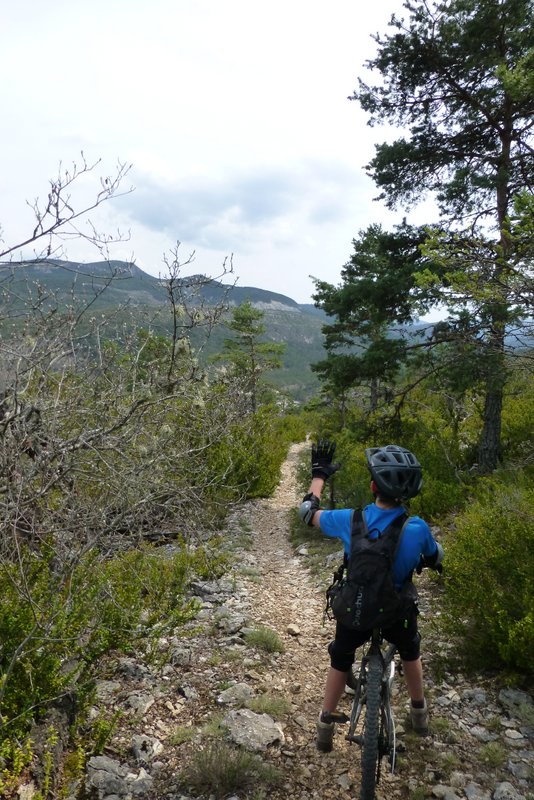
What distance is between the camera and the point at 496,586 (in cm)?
420

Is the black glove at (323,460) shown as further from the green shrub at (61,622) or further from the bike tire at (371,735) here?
the green shrub at (61,622)

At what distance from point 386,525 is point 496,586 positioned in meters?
2.19

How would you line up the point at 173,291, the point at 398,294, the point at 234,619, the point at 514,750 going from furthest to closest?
the point at 398,294
the point at 173,291
the point at 234,619
the point at 514,750

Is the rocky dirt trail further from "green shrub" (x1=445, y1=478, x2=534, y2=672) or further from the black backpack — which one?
the black backpack

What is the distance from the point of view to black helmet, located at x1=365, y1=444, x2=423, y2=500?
2791 millimetres

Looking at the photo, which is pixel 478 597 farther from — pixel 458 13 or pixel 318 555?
pixel 458 13

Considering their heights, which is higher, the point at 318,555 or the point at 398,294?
the point at 398,294

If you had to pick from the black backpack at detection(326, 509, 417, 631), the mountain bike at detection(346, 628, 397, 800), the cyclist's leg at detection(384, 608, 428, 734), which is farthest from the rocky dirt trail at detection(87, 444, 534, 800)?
the black backpack at detection(326, 509, 417, 631)

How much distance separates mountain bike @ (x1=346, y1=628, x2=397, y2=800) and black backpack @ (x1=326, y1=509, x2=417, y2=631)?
234 mm

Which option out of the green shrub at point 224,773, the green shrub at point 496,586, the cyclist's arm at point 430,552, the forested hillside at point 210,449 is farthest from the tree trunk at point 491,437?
the green shrub at point 224,773

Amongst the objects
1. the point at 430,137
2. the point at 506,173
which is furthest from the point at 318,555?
the point at 430,137

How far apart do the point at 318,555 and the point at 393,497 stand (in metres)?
5.44

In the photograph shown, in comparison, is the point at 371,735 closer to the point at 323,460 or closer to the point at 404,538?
the point at 404,538

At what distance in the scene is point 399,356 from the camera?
9.34m
